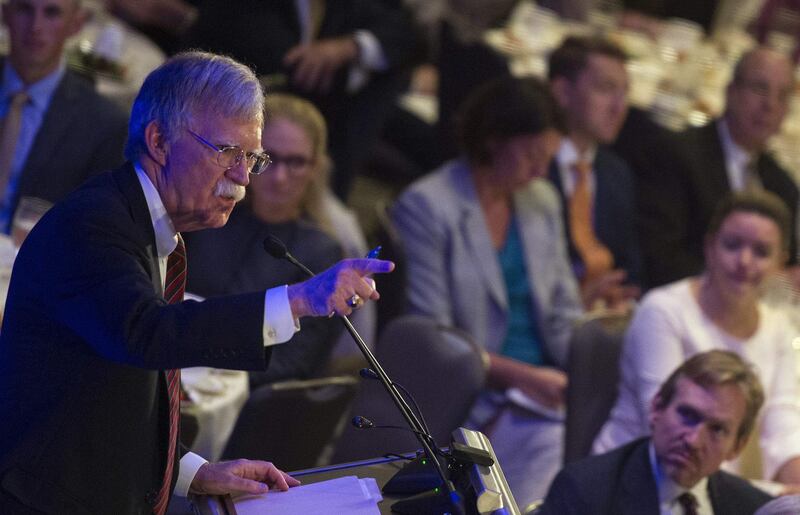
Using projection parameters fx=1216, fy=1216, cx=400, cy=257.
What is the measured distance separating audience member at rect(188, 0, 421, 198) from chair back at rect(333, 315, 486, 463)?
4.72 feet

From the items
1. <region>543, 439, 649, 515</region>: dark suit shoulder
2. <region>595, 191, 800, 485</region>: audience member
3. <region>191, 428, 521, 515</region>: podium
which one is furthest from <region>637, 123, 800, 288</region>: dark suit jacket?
<region>191, 428, 521, 515</region>: podium

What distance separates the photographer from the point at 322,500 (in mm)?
1567

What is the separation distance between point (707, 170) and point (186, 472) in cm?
352

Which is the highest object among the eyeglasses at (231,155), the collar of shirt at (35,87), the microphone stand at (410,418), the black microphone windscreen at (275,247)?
the eyeglasses at (231,155)

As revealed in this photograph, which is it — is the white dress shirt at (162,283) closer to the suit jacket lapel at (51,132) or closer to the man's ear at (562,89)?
the suit jacket lapel at (51,132)

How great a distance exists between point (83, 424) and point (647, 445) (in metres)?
1.44

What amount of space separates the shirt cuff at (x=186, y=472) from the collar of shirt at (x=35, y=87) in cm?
212

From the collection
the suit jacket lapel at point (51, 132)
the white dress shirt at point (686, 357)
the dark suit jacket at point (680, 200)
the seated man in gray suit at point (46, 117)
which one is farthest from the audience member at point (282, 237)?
the dark suit jacket at point (680, 200)

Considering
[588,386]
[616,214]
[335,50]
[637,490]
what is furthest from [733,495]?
[335,50]

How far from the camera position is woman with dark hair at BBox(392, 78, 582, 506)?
3.62 metres

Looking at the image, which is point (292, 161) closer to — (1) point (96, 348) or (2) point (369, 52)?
(2) point (369, 52)

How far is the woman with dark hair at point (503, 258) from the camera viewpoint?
3615 millimetres

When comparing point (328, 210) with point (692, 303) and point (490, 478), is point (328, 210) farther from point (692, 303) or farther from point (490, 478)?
point (490, 478)

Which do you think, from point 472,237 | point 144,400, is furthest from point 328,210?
point 144,400
